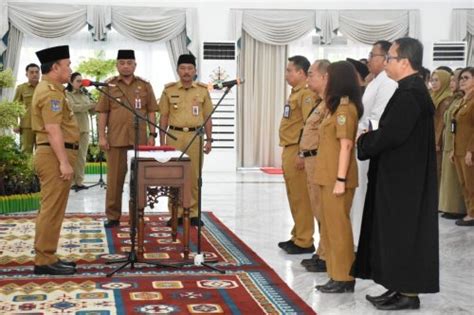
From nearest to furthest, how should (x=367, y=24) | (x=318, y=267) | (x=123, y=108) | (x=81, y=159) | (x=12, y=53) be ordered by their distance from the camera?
(x=318, y=267), (x=123, y=108), (x=81, y=159), (x=12, y=53), (x=367, y=24)

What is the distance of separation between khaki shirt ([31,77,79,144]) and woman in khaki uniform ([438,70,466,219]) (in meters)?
4.46

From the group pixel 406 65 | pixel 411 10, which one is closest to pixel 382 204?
pixel 406 65

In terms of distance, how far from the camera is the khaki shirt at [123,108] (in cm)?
670

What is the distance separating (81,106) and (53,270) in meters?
4.69

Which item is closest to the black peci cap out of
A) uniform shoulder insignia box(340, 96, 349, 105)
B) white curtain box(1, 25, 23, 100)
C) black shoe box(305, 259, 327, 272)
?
black shoe box(305, 259, 327, 272)

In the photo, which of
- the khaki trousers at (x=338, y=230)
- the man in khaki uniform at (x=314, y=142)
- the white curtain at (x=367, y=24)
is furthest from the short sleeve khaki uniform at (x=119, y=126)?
the white curtain at (x=367, y=24)

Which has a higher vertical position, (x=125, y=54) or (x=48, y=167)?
(x=125, y=54)

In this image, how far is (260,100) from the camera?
1267 cm

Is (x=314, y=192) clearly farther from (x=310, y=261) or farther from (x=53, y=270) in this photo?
(x=53, y=270)

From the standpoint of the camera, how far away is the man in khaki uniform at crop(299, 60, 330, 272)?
16.1 ft

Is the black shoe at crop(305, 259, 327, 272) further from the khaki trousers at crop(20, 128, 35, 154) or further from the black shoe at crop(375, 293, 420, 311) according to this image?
the khaki trousers at crop(20, 128, 35, 154)

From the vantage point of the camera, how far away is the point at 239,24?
→ 1227 cm

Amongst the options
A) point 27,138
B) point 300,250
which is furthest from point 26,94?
point 300,250

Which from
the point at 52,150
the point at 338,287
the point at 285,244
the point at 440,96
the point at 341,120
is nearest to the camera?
the point at 341,120
